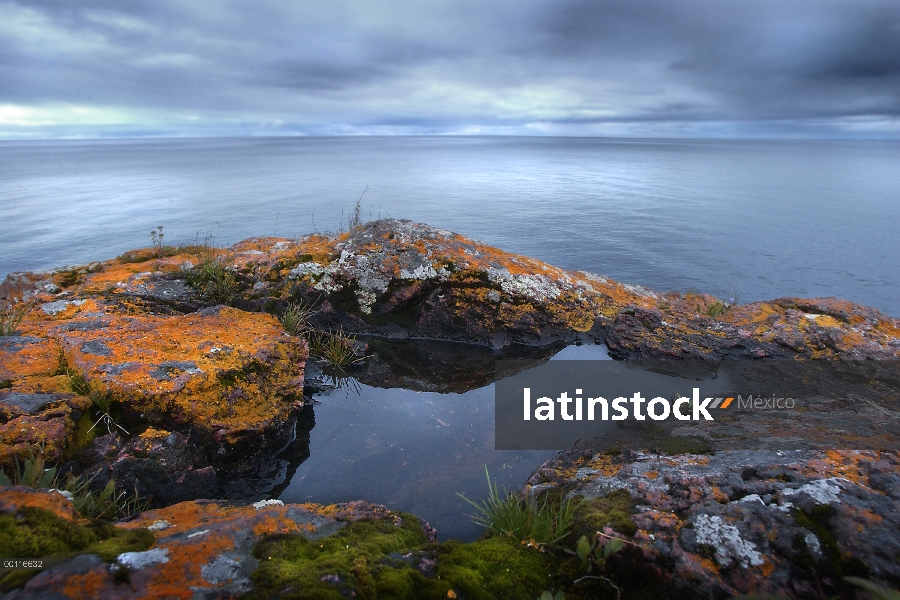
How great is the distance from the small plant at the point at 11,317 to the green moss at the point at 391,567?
4.76 meters

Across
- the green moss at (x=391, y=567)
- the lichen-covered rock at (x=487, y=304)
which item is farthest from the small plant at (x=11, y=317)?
the green moss at (x=391, y=567)

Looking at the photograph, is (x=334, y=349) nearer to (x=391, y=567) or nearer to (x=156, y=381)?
(x=156, y=381)

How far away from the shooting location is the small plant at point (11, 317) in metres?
5.54

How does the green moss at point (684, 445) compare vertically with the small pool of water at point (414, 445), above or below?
above

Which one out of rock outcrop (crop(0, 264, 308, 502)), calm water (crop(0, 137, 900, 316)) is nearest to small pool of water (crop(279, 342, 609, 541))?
rock outcrop (crop(0, 264, 308, 502))

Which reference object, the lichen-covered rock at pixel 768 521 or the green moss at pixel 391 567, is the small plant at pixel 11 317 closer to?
the green moss at pixel 391 567

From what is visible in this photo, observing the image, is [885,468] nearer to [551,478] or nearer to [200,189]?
[551,478]

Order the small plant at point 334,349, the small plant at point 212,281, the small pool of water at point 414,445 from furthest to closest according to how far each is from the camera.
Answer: the small plant at point 212,281, the small plant at point 334,349, the small pool of water at point 414,445

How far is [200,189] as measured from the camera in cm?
4338

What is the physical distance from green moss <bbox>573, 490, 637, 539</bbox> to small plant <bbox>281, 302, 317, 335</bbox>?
4.93 meters

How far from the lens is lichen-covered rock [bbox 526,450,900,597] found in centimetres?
270

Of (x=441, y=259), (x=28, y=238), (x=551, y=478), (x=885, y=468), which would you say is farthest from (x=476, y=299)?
(x=28, y=238)

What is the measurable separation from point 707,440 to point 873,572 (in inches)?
89.3

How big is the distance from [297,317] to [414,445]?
306cm
